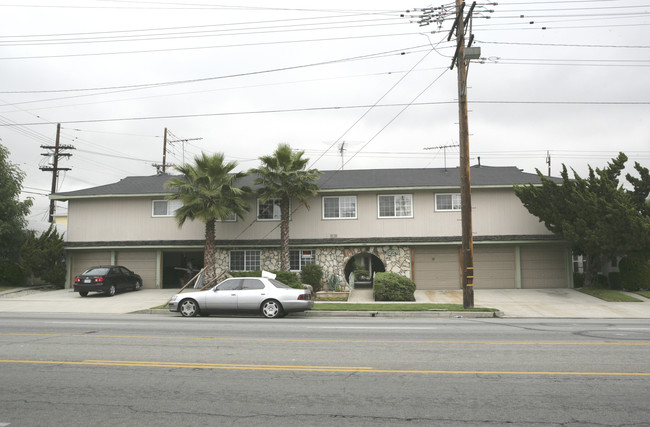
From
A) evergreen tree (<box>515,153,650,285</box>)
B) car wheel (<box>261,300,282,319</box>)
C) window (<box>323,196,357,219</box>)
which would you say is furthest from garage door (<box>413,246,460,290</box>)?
car wheel (<box>261,300,282,319</box>)

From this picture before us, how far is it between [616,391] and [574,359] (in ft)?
6.51

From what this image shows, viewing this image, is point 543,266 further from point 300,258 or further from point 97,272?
point 97,272

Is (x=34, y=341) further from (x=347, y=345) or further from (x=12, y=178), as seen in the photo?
(x=12, y=178)

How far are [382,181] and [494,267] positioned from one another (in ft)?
23.2

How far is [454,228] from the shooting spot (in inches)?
968

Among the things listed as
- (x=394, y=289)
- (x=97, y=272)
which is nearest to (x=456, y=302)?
(x=394, y=289)

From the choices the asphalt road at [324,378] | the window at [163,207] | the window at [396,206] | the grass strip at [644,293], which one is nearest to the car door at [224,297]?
the asphalt road at [324,378]

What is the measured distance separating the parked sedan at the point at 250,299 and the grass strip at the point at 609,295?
12.9 meters

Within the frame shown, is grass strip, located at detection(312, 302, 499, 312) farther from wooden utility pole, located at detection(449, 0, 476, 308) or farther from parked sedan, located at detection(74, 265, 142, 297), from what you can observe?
parked sedan, located at detection(74, 265, 142, 297)

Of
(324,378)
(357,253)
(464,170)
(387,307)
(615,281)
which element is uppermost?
(464,170)

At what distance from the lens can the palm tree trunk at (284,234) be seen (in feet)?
78.1

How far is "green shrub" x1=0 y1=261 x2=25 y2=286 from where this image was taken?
27.2m

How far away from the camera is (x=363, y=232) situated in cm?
2500

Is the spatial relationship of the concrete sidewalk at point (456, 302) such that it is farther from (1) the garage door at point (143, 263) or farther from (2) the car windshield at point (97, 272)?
(1) the garage door at point (143, 263)
